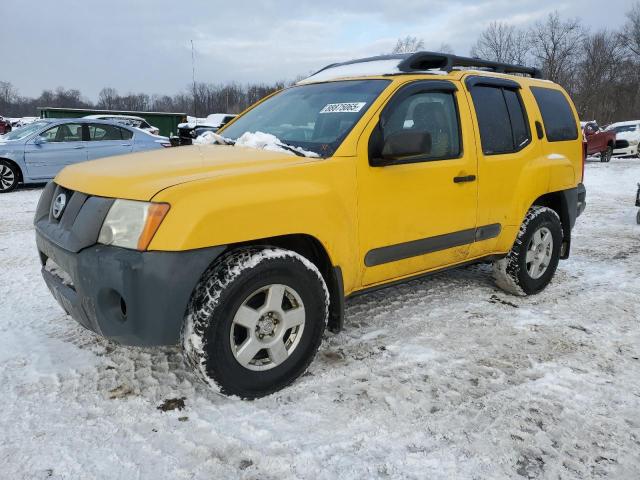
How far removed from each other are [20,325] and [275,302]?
7.00 feet

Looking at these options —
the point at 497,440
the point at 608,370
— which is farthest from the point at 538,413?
the point at 608,370

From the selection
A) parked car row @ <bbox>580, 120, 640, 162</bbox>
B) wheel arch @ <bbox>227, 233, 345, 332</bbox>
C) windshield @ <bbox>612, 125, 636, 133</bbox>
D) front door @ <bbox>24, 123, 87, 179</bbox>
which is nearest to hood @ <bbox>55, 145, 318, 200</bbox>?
wheel arch @ <bbox>227, 233, 345, 332</bbox>

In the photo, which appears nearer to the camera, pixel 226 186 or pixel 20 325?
pixel 226 186

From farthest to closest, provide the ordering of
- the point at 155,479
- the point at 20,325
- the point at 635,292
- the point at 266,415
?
the point at 635,292
the point at 20,325
the point at 266,415
the point at 155,479

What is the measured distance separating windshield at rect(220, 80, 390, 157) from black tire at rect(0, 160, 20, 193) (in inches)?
330

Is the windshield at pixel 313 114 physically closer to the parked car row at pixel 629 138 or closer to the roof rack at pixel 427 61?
the roof rack at pixel 427 61

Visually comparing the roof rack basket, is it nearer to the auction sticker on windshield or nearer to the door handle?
the auction sticker on windshield

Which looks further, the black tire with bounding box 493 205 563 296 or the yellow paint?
the black tire with bounding box 493 205 563 296

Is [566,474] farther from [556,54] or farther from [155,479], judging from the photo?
[556,54]

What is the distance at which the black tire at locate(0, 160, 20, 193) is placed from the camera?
10.2 metres

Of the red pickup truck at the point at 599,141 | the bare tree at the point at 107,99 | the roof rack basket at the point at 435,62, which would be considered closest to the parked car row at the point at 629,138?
the red pickup truck at the point at 599,141

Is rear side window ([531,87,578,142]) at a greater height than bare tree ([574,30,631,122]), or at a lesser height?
lesser

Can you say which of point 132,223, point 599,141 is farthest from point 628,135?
point 132,223

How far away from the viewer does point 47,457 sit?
7.18 feet
